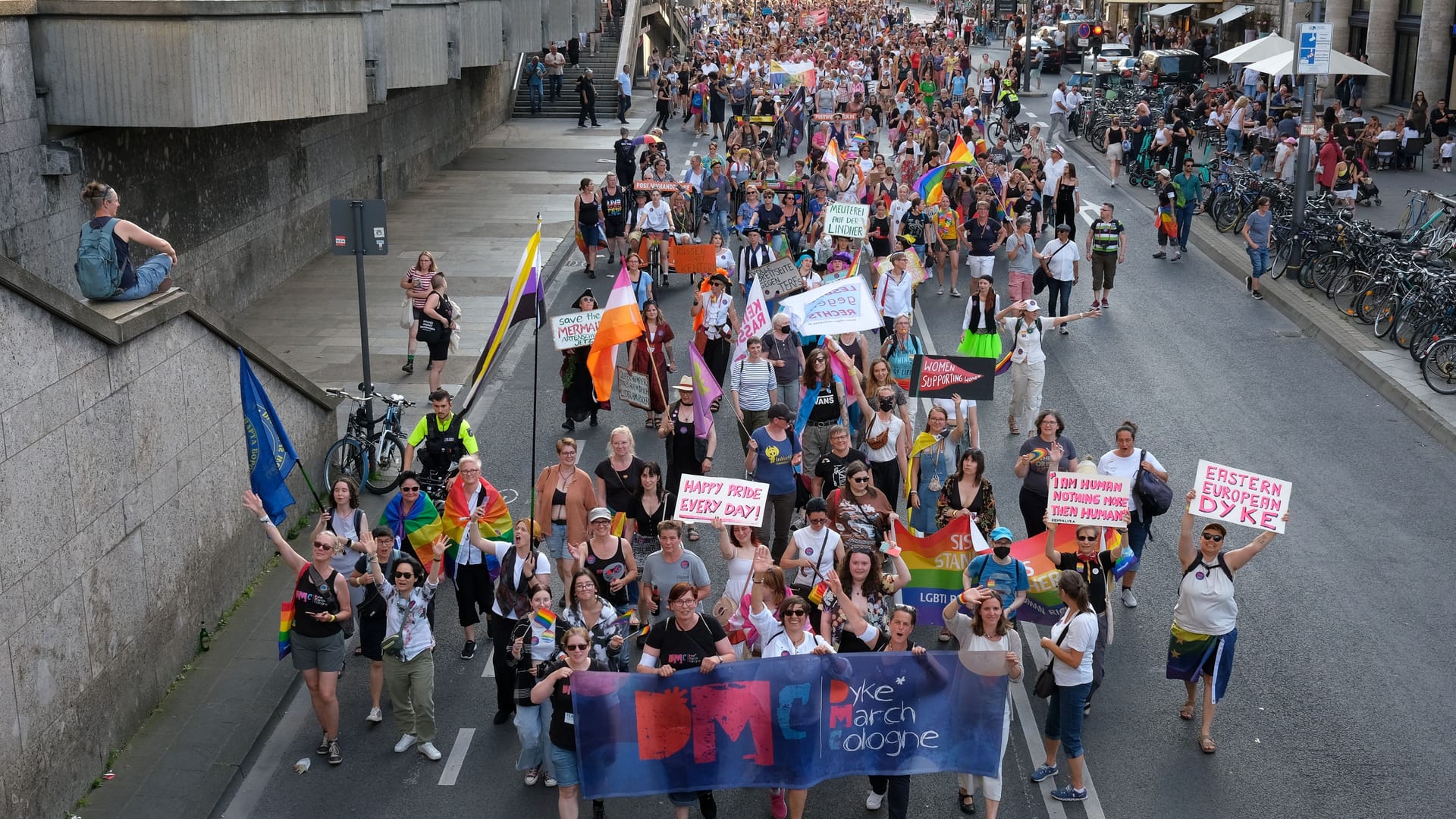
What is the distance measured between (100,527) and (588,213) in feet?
47.4

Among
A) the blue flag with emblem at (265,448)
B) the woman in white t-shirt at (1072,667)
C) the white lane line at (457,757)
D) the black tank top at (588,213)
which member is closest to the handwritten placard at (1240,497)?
the woman in white t-shirt at (1072,667)

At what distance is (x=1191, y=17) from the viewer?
220 ft

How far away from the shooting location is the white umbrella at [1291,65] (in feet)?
90.0

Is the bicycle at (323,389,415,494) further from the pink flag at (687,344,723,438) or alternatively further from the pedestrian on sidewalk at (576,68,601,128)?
the pedestrian on sidewalk at (576,68,601,128)

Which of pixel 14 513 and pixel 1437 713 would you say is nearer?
pixel 14 513

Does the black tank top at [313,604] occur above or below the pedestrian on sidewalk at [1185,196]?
below

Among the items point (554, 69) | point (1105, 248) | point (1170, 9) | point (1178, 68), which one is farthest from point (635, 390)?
point (1170, 9)

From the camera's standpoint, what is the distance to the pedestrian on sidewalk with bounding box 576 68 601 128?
138 feet

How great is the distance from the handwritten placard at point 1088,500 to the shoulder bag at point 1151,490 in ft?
3.08

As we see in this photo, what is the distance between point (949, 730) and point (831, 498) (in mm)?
2590

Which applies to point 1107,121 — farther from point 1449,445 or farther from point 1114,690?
point 1114,690

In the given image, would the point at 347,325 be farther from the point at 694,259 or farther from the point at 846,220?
the point at 846,220

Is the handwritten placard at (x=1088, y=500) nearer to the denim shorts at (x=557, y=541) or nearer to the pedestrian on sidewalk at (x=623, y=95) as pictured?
the denim shorts at (x=557, y=541)

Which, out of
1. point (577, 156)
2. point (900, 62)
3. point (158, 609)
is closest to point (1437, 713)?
point (158, 609)
